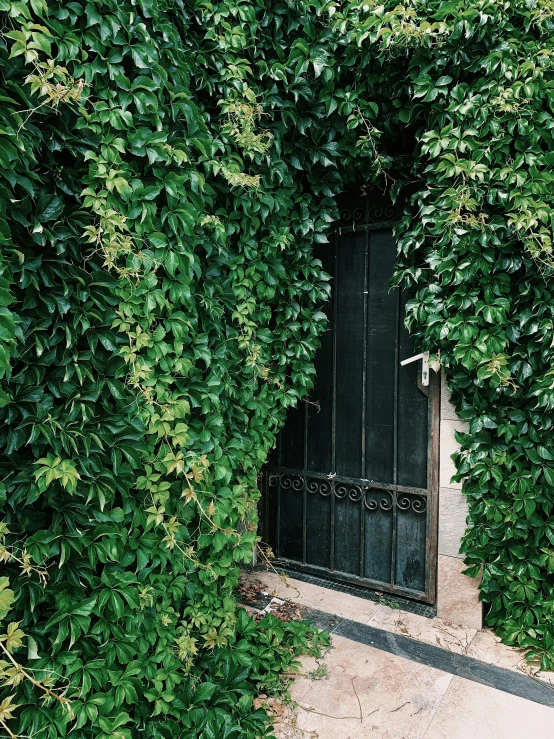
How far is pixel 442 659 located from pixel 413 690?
293mm

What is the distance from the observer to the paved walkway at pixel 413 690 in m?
2.09

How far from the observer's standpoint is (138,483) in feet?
6.07

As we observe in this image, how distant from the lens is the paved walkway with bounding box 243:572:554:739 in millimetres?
2090

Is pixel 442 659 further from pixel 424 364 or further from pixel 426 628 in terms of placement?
pixel 424 364

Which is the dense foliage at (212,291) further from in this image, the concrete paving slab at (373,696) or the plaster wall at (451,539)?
the concrete paving slab at (373,696)

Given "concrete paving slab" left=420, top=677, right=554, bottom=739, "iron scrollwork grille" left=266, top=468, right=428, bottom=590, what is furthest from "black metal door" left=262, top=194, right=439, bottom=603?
"concrete paving slab" left=420, top=677, right=554, bottom=739

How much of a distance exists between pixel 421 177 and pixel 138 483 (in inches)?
→ 90.2

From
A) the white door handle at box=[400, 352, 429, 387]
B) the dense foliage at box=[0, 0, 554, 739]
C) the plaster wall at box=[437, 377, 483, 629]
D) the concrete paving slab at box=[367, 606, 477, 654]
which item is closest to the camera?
the dense foliage at box=[0, 0, 554, 739]

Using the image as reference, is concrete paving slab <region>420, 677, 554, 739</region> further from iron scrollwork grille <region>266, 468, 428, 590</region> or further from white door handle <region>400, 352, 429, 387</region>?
white door handle <region>400, 352, 429, 387</region>

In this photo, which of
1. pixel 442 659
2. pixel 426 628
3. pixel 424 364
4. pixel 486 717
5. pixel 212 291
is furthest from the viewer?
pixel 424 364

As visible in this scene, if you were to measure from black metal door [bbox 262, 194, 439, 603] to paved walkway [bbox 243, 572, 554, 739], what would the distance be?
1.22 ft

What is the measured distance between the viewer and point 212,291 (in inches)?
88.1

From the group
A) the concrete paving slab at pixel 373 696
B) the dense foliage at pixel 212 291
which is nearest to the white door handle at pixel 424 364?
the dense foliage at pixel 212 291

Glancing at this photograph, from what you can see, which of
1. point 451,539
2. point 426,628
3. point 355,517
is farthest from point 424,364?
point 426,628
